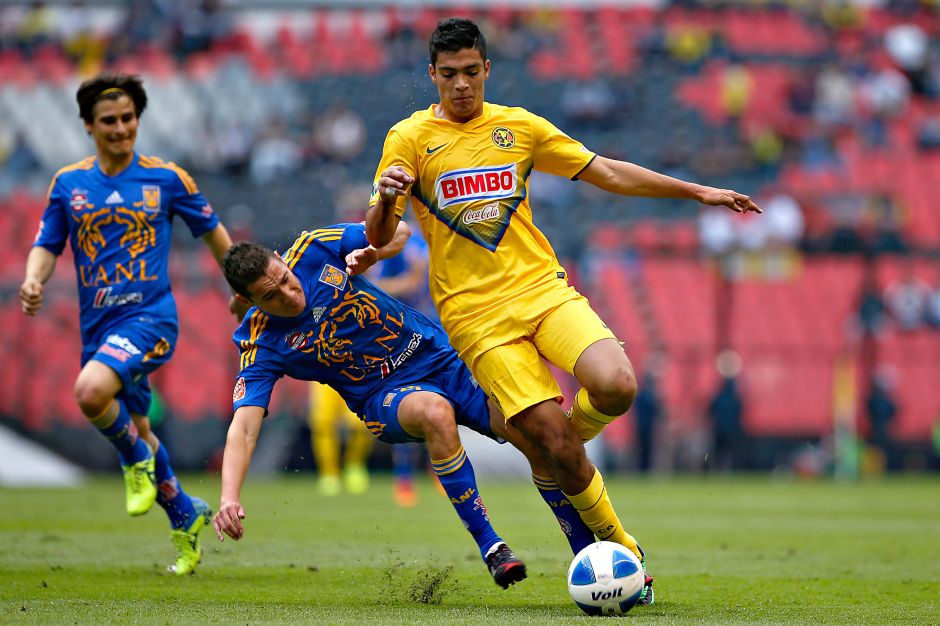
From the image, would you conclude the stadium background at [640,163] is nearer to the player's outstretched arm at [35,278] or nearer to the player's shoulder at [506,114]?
the player's outstretched arm at [35,278]

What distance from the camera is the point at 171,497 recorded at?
7965mm

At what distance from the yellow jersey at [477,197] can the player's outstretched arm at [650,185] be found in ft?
0.31

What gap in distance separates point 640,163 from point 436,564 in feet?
62.1

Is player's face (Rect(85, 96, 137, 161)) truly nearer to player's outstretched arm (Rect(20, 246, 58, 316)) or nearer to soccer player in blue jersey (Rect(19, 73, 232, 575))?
soccer player in blue jersey (Rect(19, 73, 232, 575))

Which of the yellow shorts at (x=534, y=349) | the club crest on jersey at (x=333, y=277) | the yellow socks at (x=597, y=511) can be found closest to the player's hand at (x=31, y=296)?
the club crest on jersey at (x=333, y=277)

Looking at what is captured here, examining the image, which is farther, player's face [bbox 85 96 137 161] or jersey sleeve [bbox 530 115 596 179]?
player's face [bbox 85 96 137 161]

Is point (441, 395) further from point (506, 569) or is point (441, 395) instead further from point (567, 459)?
point (506, 569)

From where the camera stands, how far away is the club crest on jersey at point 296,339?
266 inches

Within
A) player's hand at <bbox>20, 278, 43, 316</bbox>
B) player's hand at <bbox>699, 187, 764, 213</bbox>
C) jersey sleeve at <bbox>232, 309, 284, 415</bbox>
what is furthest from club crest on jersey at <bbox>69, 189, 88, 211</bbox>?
player's hand at <bbox>699, 187, 764, 213</bbox>

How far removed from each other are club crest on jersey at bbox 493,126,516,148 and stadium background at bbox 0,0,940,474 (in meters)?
12.2

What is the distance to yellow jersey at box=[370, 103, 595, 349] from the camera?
21.3 feet

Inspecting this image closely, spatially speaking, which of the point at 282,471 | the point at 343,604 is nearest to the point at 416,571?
the point at 343,604

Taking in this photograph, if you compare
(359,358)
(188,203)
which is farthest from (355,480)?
(359,358)

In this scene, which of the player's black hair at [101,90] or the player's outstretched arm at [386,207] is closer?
the player's outstretched arm at [386,207]
